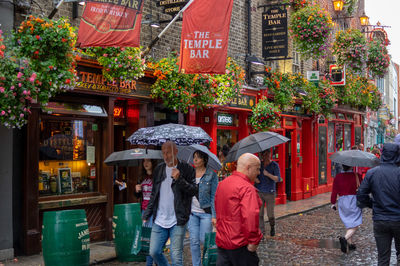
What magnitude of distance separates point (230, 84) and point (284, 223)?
3780mm

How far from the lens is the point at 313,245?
10031 mm

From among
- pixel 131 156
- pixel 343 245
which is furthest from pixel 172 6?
pixel 343 245

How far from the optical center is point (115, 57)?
32.5ft

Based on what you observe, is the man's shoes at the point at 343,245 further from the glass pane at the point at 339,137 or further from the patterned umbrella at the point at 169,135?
the glass pane at the point at 339,137

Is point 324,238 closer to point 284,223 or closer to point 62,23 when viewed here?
point 284,223

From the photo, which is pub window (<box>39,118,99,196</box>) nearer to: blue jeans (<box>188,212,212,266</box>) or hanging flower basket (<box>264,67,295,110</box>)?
blue jeans (<box>188,212,212,266</box>)

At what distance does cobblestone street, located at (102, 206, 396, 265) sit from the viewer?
8625 millimetres

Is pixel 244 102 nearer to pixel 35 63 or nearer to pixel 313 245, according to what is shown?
pixel 313 245

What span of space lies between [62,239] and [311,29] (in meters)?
12.1

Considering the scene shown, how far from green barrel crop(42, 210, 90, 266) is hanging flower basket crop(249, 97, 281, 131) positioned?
8926 mm

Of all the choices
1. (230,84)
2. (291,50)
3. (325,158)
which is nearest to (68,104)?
(230,84)

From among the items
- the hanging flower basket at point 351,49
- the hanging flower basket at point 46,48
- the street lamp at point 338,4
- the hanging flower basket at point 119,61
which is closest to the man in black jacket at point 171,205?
the hanging flower basket at point 46,48

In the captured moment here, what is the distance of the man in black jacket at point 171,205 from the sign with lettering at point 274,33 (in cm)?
1012

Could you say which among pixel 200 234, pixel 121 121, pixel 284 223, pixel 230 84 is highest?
pixel 230 84
